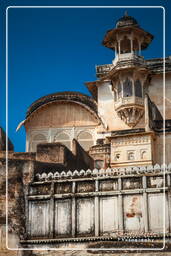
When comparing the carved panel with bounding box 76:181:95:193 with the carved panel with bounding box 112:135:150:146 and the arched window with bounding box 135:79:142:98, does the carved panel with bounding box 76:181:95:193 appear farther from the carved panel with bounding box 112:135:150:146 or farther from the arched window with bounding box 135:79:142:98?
the arched window with bounding box 135:79:142:98

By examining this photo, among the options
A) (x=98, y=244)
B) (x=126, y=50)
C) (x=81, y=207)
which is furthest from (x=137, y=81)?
(x=98, y=244)

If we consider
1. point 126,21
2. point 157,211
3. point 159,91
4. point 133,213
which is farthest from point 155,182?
point 126,21

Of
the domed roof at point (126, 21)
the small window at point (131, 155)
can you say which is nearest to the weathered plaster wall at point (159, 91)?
the domed roof at point (126, 21)

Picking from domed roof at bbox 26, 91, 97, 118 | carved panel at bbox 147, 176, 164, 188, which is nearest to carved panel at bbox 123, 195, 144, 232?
carved panel at bbox 147, 176, 164, 188

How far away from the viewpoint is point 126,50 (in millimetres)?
33406

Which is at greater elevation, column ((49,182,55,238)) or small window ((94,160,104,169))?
small window ((94,160,104,169))

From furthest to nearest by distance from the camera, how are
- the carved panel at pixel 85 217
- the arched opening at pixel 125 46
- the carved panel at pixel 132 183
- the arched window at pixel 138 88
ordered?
the arched opening at pixel 125 46 < the arched window at pixel 138 88 < the carved panel at pixel 132 183 < the carved panel at pixel 85 217

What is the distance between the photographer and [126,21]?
32.2m

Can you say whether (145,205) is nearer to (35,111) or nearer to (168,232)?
(168,232)

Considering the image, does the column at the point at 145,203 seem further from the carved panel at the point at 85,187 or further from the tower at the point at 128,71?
the tower at the point at 128,71

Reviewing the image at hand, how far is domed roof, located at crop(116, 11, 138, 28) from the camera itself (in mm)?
32034

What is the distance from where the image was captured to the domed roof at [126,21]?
32.0m

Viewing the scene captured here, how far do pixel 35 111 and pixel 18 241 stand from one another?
606 inches

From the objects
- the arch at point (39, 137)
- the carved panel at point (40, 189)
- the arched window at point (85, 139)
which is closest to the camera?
the carved panel at point (40, 189)
